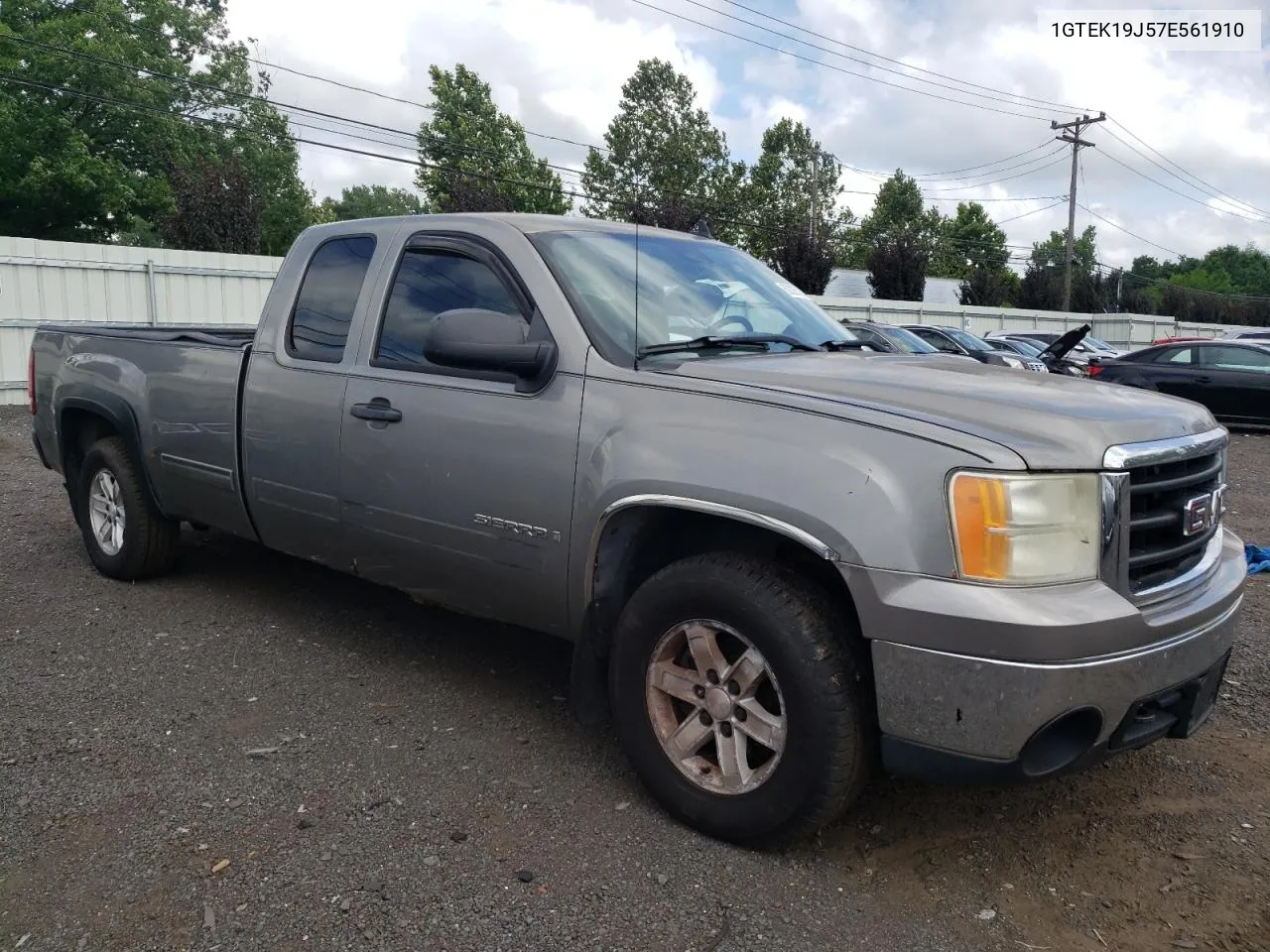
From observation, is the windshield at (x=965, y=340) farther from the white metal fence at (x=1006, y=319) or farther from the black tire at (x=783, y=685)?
the black tire at (x=783, y=685)

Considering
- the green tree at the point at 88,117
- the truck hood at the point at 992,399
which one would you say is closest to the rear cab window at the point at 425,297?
the truck hood at the point at 992,399

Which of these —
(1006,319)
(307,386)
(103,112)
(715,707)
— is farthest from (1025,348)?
(103,112)

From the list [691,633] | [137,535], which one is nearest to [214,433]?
[137,535]

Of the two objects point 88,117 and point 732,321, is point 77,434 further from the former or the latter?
point 88,117

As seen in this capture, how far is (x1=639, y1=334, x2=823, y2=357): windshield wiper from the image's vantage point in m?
3.41

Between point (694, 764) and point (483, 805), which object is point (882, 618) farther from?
point (483, 805)

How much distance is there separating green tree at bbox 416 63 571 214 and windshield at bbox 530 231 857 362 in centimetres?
3696

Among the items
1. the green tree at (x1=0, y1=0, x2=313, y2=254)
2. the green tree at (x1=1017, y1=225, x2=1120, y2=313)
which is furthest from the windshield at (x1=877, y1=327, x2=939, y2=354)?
the green tree at (x1=1017, y1=225, x2=1120, y2=313)

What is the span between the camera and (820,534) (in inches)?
105

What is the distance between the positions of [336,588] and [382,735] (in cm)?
206

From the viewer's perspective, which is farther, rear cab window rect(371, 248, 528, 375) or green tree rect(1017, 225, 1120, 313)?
green tree rect(1017, 225, 1120, 313)

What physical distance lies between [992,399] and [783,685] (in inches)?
39.4

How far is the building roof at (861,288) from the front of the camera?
156 feet

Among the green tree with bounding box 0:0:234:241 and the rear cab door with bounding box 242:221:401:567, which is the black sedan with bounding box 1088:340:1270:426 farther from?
the green tree with bounding box 0:0:234:241
